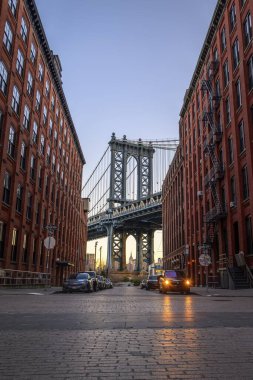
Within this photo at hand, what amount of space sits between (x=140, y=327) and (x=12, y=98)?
26.6 metres

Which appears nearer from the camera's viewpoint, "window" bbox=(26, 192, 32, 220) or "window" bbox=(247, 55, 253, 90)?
"window" bbox=(247, 55, 253, 90)

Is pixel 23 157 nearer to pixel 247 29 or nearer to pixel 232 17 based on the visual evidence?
pixel 247 29

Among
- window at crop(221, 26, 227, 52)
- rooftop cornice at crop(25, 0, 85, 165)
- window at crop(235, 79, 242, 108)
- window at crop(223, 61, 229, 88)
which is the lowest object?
window at crop(235, 79, 242, 108)

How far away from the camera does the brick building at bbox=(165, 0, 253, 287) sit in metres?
29.8

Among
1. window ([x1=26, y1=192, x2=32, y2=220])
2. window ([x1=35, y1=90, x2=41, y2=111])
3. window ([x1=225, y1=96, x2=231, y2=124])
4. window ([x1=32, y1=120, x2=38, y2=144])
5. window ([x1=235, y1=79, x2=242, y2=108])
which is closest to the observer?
window ([x1=235, y1=79, x2=242, y2=108])

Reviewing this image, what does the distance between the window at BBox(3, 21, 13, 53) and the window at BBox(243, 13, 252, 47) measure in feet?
60.7

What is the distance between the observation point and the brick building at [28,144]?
2941cm

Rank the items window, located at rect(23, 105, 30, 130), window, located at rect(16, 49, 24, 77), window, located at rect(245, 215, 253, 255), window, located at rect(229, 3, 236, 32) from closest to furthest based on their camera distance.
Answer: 1. window, located at rect(245, 215, 253, 255)
2. window, located at rect(16, 49, 24, 77)
3. window, located at rect(229, 3, 236, 32)
4. window, located at rect(23, 105, 30, 130)

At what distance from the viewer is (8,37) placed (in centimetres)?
2994

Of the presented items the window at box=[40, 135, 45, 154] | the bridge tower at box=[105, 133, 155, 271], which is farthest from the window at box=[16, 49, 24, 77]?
the bridge tower at box=[105, 133, 155, 271]

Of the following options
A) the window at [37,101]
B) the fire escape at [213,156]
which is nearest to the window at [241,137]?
the fire escape at [213,156]

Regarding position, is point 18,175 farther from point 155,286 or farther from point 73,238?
point 73,238

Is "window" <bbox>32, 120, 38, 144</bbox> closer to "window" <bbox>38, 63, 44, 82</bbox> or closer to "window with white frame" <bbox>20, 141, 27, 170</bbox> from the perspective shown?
"window with white frame" <bbox>20, 141, 27, 170</bbox>

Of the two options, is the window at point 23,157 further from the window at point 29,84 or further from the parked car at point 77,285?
the parked car at point 77,285
